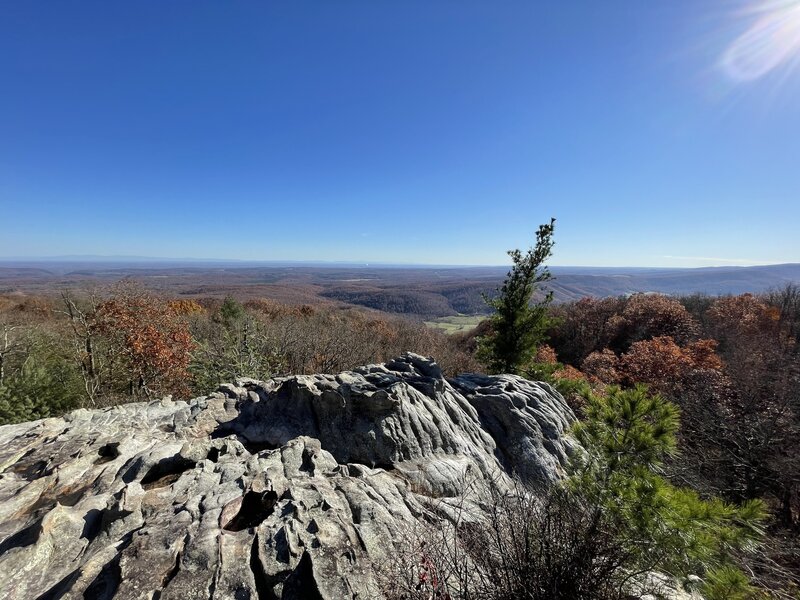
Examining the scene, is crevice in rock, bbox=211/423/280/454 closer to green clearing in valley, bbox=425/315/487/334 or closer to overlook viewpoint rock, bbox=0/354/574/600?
overlook viewpoint rock, bbox=0/354/574/600

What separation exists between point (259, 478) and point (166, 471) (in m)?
2.15

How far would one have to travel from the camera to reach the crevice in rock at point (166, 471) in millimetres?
6043

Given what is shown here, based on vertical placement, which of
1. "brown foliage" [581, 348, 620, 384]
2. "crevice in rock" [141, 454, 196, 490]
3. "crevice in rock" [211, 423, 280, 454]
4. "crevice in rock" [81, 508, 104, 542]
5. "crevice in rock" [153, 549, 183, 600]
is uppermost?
"crevice in rock" [153, 549, 183, 600]

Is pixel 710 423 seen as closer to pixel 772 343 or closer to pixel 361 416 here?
pixel 361 416

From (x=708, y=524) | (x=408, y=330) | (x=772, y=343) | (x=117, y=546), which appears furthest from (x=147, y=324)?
(x=772, y=343)

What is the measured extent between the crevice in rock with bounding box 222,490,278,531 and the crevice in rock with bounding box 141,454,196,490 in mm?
1931

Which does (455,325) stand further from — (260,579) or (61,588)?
(61,588)

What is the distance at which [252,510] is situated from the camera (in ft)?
16.8

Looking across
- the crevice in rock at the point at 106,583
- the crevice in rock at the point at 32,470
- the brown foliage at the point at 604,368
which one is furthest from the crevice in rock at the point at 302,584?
the brown foliage at the point at 604,368

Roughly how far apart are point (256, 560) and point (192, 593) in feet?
2.29

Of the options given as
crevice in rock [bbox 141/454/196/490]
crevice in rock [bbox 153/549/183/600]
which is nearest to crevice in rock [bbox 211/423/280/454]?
crevice in rock [bbox 141/454/196/490]

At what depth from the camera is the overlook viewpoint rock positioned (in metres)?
3.93

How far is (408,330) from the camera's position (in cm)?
3731

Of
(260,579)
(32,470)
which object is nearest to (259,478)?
(260,579)
